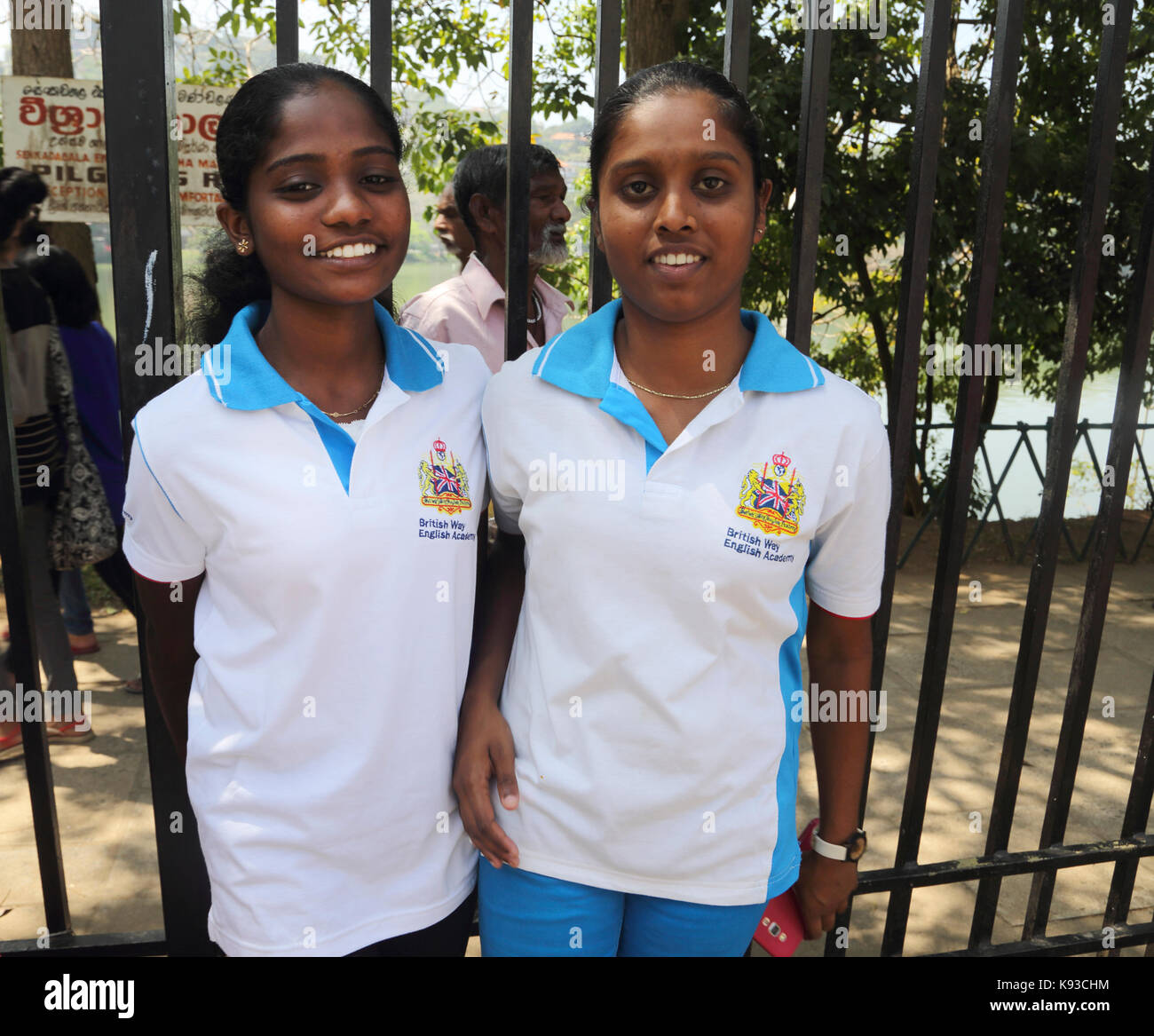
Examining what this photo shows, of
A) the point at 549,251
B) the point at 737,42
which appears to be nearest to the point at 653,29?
the point at 549,251

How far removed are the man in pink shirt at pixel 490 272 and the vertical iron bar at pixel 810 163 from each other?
1108 millimetres

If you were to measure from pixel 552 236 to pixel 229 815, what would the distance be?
2722mm

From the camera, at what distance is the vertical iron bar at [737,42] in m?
1.93

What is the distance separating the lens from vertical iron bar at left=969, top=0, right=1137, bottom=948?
211cm

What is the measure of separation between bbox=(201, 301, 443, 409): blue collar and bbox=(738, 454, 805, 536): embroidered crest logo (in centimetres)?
53

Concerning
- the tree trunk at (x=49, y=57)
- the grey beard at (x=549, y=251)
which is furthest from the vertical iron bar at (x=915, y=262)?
the tree trunk at (x=49, y=57)

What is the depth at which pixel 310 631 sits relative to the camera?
4.88 ft

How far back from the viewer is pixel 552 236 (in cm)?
380

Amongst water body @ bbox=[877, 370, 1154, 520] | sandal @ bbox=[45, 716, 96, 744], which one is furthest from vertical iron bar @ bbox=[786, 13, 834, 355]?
water body @ bbox=[877, 370, 1154, 520]

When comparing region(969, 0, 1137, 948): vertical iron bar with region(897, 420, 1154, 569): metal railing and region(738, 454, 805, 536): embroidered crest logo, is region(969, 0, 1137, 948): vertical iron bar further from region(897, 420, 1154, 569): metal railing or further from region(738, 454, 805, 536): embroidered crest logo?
region(897, 420, 1154, 569): metal railing

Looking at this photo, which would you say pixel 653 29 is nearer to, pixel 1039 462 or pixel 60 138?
pixel 60 138
